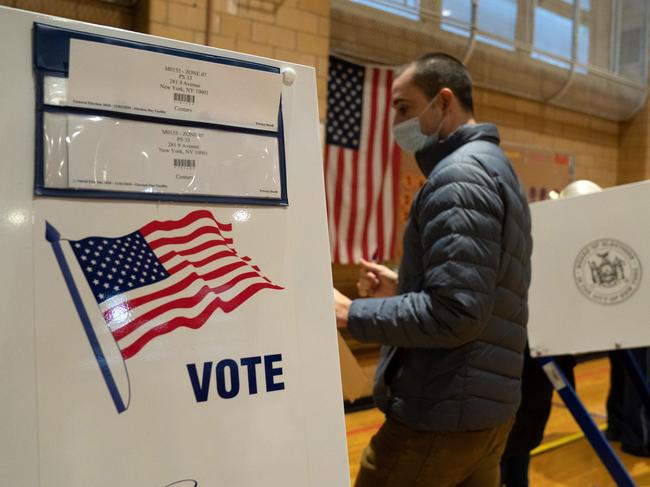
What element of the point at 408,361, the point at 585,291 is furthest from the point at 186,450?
the point at 585,291

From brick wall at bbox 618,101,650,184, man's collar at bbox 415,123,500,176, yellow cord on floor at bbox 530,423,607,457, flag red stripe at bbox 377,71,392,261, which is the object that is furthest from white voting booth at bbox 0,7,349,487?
brick wall at bbox 618,101,650,184

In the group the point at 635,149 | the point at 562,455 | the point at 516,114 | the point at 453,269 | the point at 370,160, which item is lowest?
the point at 562,455

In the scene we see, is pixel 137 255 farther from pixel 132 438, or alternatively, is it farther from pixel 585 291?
pixel 585 291

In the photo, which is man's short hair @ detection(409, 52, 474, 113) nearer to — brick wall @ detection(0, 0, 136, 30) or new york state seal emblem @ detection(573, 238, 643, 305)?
new york state seal emblem @ detection(573, 238, 643, 305)

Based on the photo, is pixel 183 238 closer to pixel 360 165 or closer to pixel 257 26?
pixel 257 26

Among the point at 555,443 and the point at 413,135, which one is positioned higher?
the point at 413,135

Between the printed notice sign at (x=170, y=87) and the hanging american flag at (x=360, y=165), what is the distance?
2.81 meters

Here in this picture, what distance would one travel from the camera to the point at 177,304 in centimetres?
73

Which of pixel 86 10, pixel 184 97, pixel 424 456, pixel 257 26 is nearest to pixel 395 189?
pixel 257 26

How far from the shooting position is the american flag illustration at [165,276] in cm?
68

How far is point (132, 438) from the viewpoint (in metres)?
0.68

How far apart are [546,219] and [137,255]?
159 centimetres

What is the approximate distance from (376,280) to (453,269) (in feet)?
1.36

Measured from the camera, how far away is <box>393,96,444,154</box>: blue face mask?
140 centimetres
